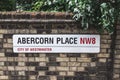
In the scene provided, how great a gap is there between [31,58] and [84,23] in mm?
1138

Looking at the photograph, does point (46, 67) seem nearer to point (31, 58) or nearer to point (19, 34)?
point (31, 58)

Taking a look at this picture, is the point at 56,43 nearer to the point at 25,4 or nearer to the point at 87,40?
the point at 87,40

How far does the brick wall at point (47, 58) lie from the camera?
6.46m

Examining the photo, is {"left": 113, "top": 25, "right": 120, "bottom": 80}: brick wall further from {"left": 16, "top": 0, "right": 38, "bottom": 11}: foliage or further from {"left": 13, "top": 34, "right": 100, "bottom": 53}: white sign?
{"left": 16, "top": 0, "right": 38, "bottom": 11}: foliage

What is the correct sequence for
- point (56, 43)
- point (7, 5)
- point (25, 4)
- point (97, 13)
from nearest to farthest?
point (97, 13) → point (56, 43) → point (25, 4) → point (7, 5)

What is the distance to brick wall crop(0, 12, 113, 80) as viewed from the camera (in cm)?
646

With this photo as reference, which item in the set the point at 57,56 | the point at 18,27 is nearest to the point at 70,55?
the point at 57,56

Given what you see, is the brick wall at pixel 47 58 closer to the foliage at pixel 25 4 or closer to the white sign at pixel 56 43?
the white sign at pixel 56 43

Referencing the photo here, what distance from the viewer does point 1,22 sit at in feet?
21.2

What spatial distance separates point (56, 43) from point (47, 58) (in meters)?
0.32

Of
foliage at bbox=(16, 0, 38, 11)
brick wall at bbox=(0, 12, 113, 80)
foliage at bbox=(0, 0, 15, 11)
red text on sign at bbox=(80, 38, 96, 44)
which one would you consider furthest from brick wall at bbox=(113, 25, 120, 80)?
foliage at bbox=(0, 0, 15, 11)

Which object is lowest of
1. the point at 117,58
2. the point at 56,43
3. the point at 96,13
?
the point at 117,58

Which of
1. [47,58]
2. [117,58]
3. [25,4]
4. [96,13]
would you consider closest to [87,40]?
[96,13]

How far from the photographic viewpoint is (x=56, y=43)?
6.47 metres
